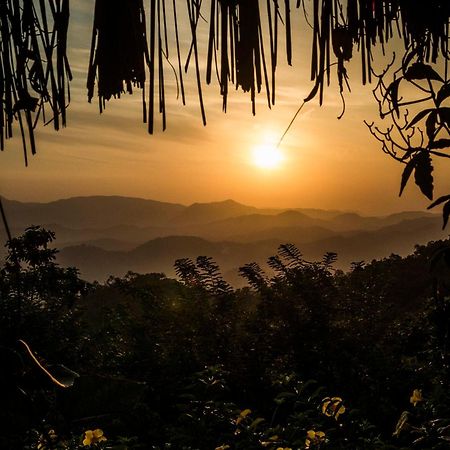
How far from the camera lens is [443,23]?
185 centimetres

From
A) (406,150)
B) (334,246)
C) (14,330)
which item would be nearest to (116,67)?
(14,330)

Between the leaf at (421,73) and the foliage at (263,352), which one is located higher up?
the leaf at (421,73)

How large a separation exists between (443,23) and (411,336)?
6.50 metres

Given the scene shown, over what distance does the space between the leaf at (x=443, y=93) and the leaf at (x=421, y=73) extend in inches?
2.3

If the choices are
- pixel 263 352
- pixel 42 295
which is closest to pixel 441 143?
pixel 263 352

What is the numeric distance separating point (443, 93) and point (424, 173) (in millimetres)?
225

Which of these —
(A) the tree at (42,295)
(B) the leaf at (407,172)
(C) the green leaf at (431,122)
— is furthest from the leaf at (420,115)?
(A) the tree at (42,295)

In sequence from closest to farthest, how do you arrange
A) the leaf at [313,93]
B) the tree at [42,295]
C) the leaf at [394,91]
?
the leaf at [313,93]
the leaf at [394,91]
the tree at [42,295]

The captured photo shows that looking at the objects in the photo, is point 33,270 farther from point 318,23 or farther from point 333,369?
point 318,23

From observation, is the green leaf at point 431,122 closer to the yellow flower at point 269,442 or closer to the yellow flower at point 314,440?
the yellow flower at point 314,440

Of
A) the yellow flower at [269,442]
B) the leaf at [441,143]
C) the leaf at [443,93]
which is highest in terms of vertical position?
the leaf at [443,93]

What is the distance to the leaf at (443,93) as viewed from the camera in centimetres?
165

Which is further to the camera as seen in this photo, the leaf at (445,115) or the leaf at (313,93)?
the leaf at (445,115)

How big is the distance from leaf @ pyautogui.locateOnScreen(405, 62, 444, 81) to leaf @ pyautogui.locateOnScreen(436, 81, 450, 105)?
0.19 ft
